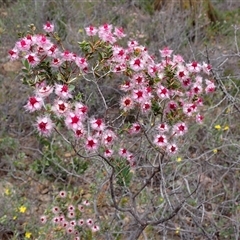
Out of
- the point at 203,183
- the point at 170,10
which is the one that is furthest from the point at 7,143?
the point at 170,10

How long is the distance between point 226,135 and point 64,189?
1256 millimetres

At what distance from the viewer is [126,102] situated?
6.13 ft

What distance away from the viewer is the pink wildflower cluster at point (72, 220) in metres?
2.53

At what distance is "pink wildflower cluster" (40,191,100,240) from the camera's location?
2.53 metres

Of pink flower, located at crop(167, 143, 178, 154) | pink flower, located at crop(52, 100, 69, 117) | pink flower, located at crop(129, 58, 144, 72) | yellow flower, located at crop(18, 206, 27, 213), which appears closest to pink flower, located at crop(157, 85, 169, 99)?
pink flower, located at crop(129, 58, 144, 72)

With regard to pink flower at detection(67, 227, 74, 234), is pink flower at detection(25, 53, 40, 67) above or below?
above

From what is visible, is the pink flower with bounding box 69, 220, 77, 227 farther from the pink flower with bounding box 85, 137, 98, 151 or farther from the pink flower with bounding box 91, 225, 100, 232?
the pink flower with bounding box 85, 137, 98, 151

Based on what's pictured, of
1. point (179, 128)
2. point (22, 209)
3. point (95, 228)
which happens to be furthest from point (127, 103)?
point (22, 209)

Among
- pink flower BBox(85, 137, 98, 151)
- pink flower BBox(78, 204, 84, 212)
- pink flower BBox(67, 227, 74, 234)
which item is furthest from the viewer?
pink flower BBox(78, 204, 84, 212)

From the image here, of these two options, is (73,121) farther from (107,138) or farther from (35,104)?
(107,138)

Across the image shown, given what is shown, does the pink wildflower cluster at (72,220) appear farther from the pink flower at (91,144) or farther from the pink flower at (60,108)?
the pink flower at (60,108)

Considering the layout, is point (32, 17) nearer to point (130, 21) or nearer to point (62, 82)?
point (130, 21)

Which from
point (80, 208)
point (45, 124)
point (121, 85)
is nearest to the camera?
point (45, 124)

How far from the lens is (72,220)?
2580 mm
